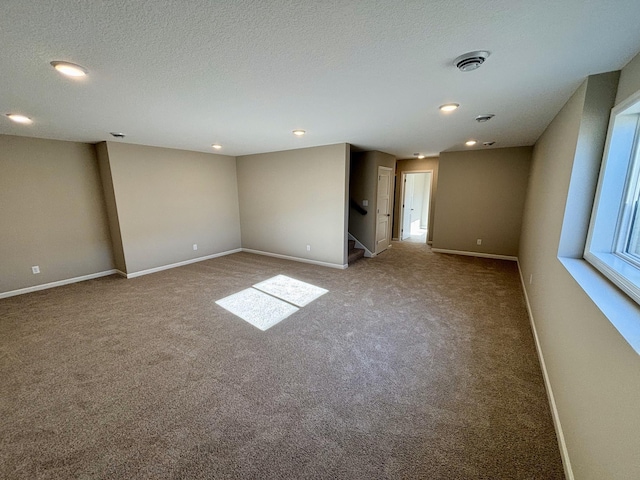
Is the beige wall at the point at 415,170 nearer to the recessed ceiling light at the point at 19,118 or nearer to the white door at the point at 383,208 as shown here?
the white door at the point at 383,208

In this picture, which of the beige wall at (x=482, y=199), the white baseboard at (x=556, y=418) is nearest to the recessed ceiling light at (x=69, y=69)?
the white baseboard at (x=556, y=418)

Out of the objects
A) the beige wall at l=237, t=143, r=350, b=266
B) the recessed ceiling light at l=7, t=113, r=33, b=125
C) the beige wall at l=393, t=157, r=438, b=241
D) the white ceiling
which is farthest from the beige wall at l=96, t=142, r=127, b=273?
the beige wall at l=393, t=157, r=438, b=241

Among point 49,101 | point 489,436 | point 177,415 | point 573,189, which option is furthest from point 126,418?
point 573,189

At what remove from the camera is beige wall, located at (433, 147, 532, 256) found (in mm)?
5242

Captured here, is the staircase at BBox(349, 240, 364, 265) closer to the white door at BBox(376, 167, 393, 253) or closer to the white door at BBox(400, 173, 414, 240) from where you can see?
the white door at BBox(376, 167, 393, 253)

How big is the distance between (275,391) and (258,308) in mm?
1472

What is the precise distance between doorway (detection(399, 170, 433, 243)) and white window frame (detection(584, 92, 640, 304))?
5.52m

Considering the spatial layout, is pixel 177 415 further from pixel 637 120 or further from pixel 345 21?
pixel 637 120

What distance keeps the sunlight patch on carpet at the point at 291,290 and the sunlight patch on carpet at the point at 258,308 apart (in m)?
0.14

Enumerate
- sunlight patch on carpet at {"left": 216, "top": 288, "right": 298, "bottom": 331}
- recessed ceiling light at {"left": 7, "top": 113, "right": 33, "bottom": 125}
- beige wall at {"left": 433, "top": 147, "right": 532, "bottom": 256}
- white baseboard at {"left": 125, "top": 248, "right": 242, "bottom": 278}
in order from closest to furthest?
recessed ceiling light at {"left": 7, "top": 113, "right": 33, "bottom": 125}
sunlight patch on carpet at {"left": 216, "top": 288, "right": 298, "bottom": 331}
white baseboard at {"left": 125, "top": 248, "right": 242, "bottom": 278}
beige wall at {"left": 433, "top": 147, "right": 532, "bottom": 256}

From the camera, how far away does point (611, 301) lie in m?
1.33

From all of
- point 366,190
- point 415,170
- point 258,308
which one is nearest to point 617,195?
point 258,308

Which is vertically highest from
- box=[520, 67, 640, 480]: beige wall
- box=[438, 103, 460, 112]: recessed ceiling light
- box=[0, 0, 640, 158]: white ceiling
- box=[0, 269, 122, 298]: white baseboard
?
box=[438, 103, 460, 112]: recessed ceiling light

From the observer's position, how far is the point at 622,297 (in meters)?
1.38
